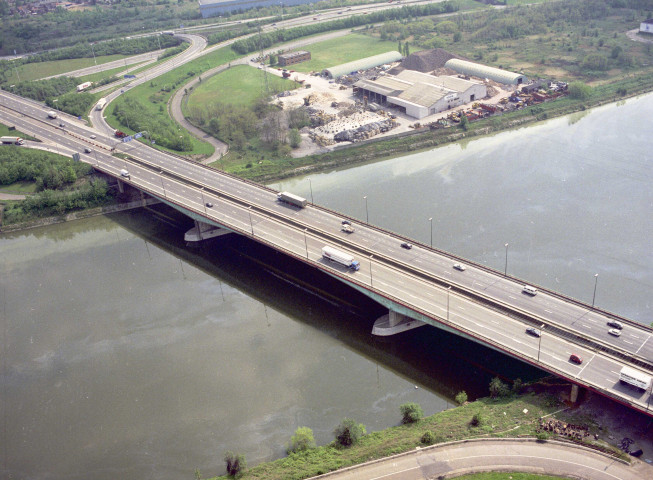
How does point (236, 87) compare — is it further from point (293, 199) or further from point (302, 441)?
point (302, 441)

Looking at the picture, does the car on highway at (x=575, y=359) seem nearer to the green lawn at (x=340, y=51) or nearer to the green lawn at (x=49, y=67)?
the green lawn at (x=340, y=51)

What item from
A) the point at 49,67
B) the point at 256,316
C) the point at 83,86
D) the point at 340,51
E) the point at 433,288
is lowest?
the point at 256,316

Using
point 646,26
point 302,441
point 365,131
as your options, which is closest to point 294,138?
point 365,131

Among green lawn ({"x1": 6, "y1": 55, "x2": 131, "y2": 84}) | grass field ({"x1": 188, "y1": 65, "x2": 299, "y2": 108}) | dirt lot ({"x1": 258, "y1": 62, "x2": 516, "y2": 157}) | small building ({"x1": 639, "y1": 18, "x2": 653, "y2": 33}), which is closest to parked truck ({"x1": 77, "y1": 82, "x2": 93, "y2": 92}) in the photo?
green lawn ({"x1": 6, "y1": 55, "x2": 131, "y2": 84})

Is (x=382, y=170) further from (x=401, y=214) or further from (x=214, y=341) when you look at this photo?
(x=214, y=341)

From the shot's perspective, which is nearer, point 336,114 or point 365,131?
point 365,131

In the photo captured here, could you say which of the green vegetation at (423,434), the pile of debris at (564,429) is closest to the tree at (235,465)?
the green vegetation at (423,434)

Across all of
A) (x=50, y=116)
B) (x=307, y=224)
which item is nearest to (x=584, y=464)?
(x=307, y=224)

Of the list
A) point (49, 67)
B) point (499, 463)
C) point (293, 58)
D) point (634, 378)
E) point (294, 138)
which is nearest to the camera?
point (499, 463)
